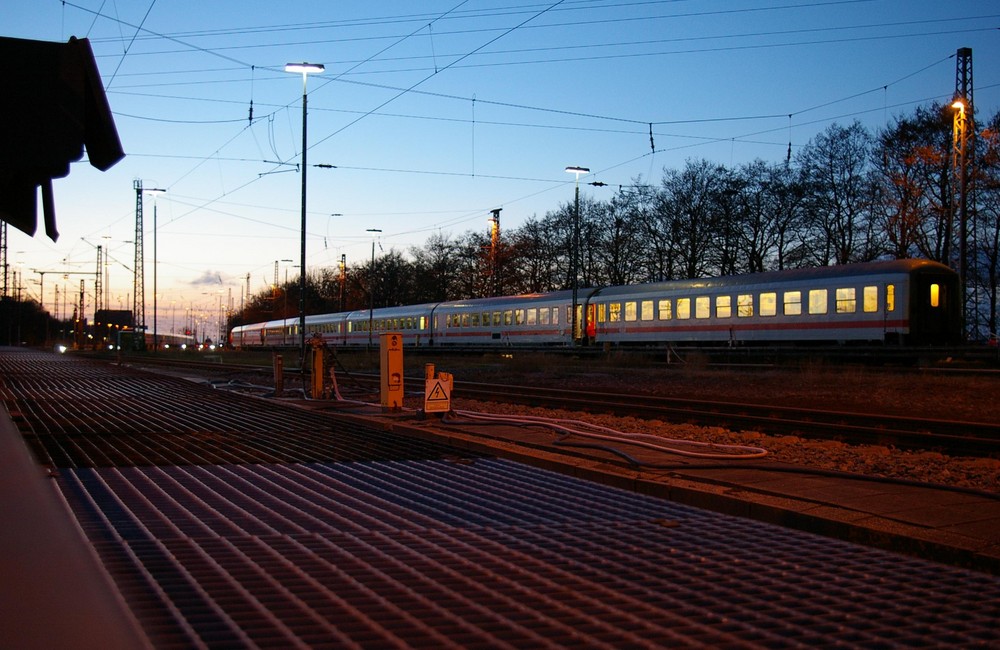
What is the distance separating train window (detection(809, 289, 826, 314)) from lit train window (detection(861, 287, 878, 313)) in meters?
1.36

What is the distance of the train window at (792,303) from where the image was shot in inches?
1163

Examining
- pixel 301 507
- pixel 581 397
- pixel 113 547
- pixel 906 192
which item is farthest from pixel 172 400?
pixel 906 192

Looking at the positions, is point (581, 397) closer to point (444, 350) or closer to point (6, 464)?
point (6, 464)

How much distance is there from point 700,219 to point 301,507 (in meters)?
50.7

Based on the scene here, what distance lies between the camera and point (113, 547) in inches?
219

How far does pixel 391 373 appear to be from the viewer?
51.8 feet

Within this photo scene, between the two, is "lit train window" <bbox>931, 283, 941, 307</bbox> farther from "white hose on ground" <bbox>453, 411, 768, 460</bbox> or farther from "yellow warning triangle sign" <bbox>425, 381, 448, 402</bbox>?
"yellow warning triangle sign" <bbox>425, 381, 448, 402</bbox>

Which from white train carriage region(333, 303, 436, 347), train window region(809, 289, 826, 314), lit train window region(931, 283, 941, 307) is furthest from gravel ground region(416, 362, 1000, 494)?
white train carriage region(333, 303, 436, 347)

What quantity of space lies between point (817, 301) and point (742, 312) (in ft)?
10.8

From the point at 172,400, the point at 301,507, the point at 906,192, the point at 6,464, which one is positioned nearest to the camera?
the point at 6,464

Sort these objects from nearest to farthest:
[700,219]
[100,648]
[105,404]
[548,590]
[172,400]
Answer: [100,648], [548,590], [105,404], [172,400], [700,219]

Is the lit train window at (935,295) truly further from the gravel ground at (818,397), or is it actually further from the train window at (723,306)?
the train window at (723,306)

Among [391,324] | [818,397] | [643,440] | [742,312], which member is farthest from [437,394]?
[391,324]

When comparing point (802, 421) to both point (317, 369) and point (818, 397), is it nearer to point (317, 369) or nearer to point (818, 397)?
point (818, 397)
